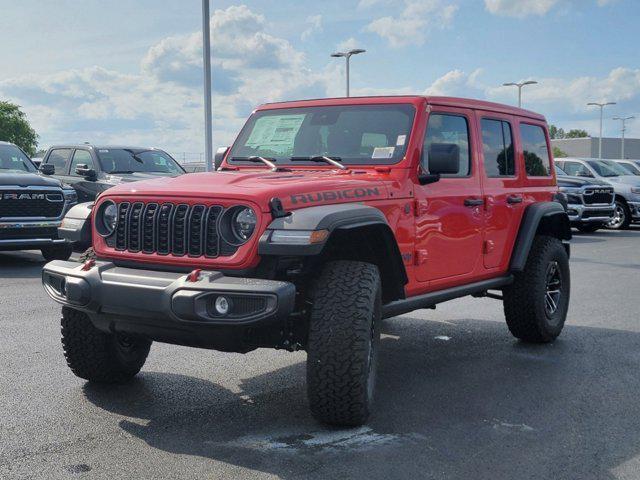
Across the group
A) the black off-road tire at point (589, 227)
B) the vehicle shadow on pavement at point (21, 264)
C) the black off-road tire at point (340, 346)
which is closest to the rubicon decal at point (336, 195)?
the black off-road tire at point (340, 346)

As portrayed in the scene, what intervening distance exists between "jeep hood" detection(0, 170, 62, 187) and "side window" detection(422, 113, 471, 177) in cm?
751

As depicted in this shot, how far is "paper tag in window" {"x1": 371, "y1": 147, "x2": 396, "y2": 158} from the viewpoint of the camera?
17.5ft

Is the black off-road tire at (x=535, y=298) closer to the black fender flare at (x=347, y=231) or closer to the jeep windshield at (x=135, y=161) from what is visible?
the black fender flare at (x=347, y=231)

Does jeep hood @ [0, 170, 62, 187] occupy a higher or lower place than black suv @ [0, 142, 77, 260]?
higher

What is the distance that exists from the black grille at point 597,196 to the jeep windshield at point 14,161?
12.5 metres

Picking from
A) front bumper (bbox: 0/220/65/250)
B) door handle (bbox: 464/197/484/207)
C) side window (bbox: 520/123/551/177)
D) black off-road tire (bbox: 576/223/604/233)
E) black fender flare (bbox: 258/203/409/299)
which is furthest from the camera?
black off-road tire (bbox: 576/223/604/233)

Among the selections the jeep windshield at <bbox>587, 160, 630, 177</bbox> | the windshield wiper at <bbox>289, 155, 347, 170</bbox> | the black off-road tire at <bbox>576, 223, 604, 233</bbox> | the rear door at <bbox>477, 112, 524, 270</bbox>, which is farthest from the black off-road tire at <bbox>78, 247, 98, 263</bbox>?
the jeep windshield at <bbox>587, 160, 630, 177</bbox>

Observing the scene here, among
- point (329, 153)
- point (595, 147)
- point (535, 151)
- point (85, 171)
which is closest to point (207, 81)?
point (85, 171)

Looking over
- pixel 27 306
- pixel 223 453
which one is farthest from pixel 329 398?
pixel 27 306

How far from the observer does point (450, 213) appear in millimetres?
5555

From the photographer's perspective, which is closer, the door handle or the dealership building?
the door handle

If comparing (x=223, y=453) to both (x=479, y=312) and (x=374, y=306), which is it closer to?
(x=374, y=306)

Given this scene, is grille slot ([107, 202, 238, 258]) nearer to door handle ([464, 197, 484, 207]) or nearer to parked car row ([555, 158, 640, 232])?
door handle ([464, 197, 484, 207])

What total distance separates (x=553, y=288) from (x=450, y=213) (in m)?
1.94
